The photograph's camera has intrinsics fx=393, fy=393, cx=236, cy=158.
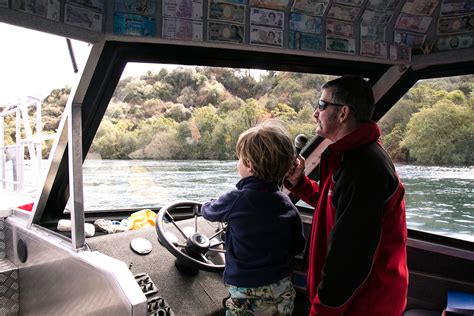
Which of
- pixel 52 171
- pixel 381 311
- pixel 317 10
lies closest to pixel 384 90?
pixel 317 10

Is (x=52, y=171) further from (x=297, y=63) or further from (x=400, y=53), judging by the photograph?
(x=400, y=53)

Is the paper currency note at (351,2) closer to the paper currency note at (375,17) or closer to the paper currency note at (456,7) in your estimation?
the paper currency note at (375,17)

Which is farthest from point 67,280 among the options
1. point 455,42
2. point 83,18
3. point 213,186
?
point 455,42

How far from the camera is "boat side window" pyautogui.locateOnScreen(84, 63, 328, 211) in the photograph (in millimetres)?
2252

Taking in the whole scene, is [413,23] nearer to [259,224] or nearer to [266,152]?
[266,152]

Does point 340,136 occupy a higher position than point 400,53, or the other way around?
point 400,53

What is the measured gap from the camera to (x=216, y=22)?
6.01 ft

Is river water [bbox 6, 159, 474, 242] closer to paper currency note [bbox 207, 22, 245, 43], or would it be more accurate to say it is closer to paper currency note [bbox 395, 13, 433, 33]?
paper currency note [bbox 395, 13, 433, 33]

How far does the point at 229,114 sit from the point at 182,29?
855 mm

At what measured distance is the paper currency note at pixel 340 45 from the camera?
2.11 m

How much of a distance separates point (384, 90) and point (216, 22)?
1257 mm

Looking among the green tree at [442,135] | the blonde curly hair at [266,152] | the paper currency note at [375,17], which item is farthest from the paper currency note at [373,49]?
the blonde curly hair at [266,152]

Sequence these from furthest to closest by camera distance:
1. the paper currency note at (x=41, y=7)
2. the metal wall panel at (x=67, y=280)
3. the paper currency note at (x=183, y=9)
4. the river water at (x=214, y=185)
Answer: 1. the river water at (x=214, y=185)
2. the paper currency note at (x=183, y=9)
3. the metal wall panel at (x=67, y=280)
4. the paper currency note at (x=41, y=7)

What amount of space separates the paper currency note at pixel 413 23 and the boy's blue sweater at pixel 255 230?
4.28 ft
